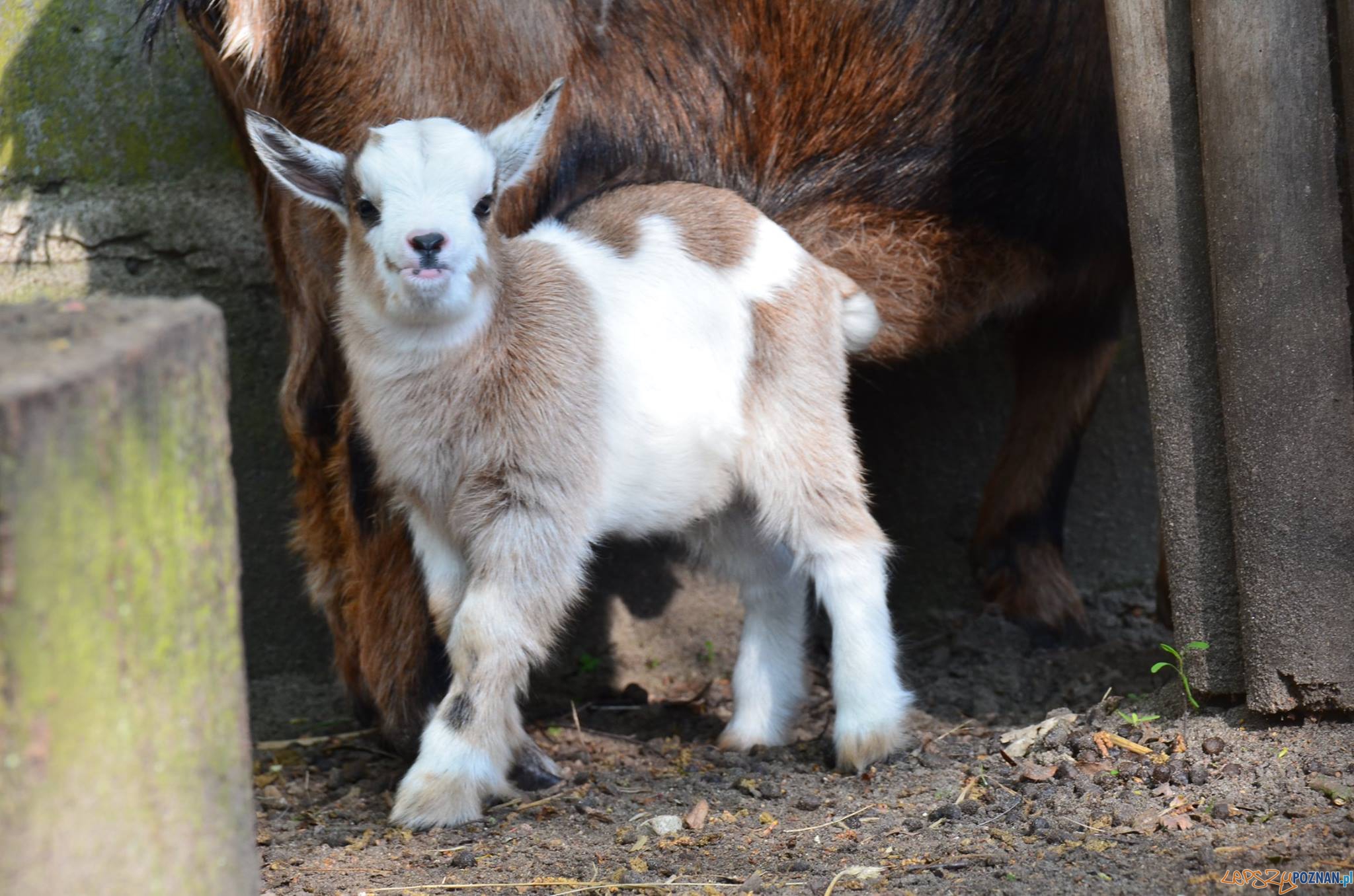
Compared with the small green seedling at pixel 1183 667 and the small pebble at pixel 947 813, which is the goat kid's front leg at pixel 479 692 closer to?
the small pebble at pixel 947 813

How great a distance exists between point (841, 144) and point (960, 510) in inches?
65.9

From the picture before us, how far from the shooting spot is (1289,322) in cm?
262

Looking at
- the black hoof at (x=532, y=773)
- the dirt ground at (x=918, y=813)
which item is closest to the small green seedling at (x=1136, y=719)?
the dirt ground at (x=918, y=813)

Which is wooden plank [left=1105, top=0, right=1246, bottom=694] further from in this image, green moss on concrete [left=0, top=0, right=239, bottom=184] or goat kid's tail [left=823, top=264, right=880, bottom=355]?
green moss on concrete [left=0, top=0, right=239, bottom=184]

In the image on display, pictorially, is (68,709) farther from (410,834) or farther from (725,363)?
(725,363)

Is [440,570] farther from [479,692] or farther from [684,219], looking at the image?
[684,219]

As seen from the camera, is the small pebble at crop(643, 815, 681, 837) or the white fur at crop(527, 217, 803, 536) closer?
the small pebble at crop(643, 815, 681, 837)

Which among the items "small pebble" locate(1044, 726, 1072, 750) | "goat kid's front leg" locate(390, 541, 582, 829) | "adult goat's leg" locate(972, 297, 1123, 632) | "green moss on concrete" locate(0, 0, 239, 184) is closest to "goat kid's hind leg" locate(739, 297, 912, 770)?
"small pebble" locate(1044, 726, 1072, 750)

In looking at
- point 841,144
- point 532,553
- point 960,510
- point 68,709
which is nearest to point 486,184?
point 532,553

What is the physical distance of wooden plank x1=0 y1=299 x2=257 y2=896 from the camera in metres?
1.39

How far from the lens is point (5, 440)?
1.36 metres

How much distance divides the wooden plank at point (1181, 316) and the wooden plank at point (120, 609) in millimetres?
1967

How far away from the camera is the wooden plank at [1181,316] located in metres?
2.78

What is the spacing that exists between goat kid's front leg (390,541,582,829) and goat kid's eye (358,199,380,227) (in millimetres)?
752
